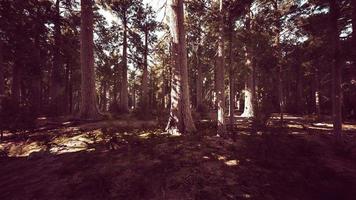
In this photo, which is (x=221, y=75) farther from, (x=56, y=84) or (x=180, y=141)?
(x=56, y=84)

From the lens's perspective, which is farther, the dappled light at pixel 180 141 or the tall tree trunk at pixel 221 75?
the tall tree trunk at pixel 221 75

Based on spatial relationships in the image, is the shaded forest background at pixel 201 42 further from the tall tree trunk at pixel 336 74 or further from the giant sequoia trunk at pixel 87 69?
the giant sequoia trunk at pixel 87 69

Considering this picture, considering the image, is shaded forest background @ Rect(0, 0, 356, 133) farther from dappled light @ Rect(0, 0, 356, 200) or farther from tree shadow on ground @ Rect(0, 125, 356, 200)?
tree shadow on ground @ Rect(0, 125, 356, 200)

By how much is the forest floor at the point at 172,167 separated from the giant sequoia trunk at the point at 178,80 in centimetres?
78

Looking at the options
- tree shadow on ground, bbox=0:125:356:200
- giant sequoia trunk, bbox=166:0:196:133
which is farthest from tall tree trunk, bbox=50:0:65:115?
giant sequoia trunk, bbox=166:0:196:133

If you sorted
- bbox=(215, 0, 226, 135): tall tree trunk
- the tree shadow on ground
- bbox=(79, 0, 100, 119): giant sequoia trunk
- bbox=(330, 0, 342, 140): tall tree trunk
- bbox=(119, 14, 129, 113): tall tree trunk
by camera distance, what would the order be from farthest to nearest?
bbox=(119, 14, 129, 113): tall tree trunk
bbox=(79, 0, 100, 119): giant sequoia trunk
bbox=(330, 0, 342, 140): tall tree trunk
bbox=(215, 0, 226, 135): tall tree trunk
the tree shadow on ground

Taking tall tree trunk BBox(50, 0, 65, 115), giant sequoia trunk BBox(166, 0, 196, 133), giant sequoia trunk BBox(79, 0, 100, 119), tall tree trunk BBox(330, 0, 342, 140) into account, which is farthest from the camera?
tall tree trunk BBox(50, 0, 65, 115)

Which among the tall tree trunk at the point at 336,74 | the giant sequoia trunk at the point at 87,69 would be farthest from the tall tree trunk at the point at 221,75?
the giant sequoia trunk at the point at 87,69

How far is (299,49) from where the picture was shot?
17.0 m

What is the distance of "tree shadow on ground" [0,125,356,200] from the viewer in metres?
4.81

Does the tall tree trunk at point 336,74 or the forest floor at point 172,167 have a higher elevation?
the tall tree trunk at point 336,74

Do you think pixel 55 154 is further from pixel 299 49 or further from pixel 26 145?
pixel 299 49

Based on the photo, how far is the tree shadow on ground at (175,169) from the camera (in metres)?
4.81

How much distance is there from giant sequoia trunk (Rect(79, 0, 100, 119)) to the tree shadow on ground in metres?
3.56
